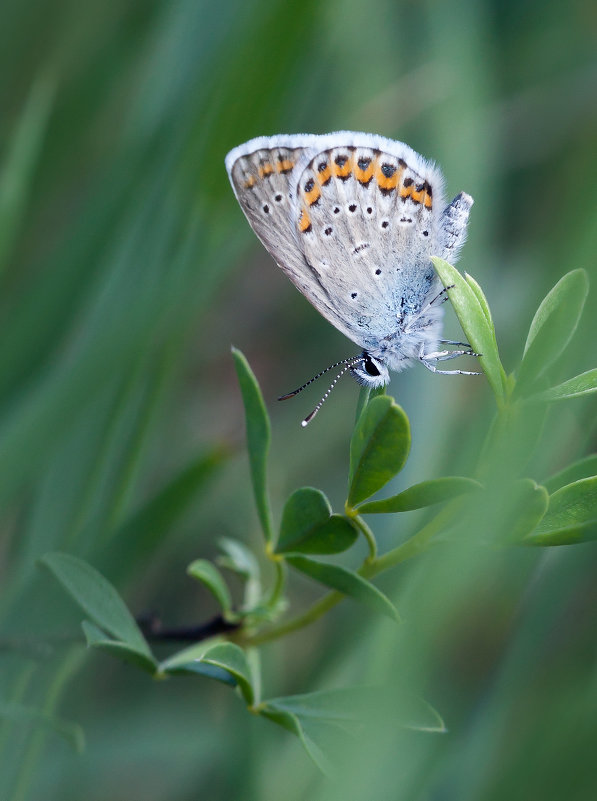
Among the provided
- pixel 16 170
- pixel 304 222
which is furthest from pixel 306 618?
pixel 16 170

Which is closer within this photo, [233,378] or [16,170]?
[16,170]

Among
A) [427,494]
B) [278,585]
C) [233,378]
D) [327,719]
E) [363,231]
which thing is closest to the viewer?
[427,494]

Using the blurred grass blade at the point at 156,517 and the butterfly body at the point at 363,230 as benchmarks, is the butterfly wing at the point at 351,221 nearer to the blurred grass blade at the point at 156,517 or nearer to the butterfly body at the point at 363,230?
the butterfly body at the point at 363,230

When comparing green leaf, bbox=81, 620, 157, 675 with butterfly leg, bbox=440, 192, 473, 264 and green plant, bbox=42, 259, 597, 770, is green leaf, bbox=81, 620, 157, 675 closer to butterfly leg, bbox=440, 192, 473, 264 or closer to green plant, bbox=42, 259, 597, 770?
green plant, bbox=42, 259, 597, 770

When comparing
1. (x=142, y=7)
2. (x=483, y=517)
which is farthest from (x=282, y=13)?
(x=142, y=7)

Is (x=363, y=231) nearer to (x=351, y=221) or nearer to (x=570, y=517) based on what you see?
(x=351, y=221)

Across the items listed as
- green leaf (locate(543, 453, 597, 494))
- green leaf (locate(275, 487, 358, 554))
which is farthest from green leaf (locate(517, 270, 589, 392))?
green leaf (locate(275, 487, 358, 554))
